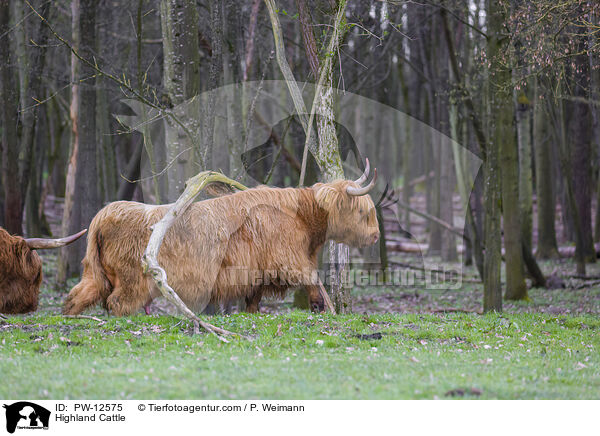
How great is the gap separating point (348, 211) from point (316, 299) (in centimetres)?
147

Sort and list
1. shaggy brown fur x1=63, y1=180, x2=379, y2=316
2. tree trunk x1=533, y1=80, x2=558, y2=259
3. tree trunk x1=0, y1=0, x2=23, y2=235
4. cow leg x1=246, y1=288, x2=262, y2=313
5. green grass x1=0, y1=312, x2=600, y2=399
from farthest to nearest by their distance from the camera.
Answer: tree trunk x1=533, y1=80, x2=558, y2=259 → tree trunk x1=0, y1=0, x2=23, y2=235 → cow leg x1=246, y1=288, x2=262, y2=313 → shaggy brown fur x1=63, y1=180, x2=379, y2=316 → green grass x1=0, y1=312, x2=600, y2=399

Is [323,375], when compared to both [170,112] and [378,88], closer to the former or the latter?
[170,112]

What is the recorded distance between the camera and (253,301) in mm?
11008

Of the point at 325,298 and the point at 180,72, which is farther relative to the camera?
the point at 180,72

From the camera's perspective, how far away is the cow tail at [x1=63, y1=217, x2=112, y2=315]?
33.9ft

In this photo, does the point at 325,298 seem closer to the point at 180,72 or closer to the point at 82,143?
the point at 180,72

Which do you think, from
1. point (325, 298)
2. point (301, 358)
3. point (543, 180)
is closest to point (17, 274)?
point (325, 298)

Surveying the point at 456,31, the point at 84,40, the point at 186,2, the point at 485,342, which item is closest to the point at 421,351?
the point at 485,342

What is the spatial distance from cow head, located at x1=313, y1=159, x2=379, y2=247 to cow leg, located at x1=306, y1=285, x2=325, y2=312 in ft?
3.17

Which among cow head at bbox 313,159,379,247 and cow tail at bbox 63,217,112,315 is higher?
cow head at bbox 313,159,379,247

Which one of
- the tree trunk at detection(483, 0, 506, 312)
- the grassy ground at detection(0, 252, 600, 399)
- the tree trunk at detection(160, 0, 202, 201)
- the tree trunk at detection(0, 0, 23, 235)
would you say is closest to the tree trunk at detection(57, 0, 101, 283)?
the tree trunk at detection(0, 0, 23, 235)

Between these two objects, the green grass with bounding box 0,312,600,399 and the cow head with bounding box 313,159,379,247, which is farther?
the cow head with bounding box 313,159,379,247

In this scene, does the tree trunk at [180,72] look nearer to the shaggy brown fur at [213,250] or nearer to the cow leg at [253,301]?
the shaggy brown fur at [213,250]

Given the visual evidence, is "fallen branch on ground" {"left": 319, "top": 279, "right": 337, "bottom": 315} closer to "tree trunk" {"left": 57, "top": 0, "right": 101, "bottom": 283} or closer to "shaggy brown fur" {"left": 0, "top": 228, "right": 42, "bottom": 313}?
"shaggy brown fur" {"left": 0, "top": 228, "right": 42, "bottom": 313}
